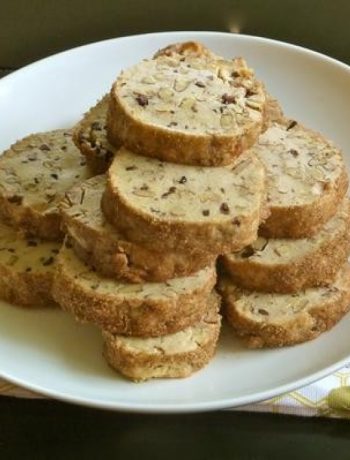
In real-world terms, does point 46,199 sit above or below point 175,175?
below

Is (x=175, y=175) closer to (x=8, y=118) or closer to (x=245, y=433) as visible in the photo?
(x=245, y=433)

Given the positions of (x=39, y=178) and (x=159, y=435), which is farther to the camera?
(x=39, y=178)

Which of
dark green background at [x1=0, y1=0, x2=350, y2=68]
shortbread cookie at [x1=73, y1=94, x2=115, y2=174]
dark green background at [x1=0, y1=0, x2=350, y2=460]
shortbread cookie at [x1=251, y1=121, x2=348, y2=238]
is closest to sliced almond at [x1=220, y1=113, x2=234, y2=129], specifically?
shortbread cookie at [x1=251, y1=121, x2=348, y2=238]

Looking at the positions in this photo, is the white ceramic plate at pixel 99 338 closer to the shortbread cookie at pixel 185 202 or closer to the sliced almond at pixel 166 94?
the shortbread cookie at pixel 185 202

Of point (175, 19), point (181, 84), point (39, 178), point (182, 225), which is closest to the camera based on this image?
point (182, 225)

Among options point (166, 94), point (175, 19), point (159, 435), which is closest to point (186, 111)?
point (166, 94)

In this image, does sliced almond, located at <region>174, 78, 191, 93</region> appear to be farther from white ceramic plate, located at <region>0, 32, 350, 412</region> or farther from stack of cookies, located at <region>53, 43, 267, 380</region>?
white ceramic plate, located at <region>0, 32, 350, 412</region>

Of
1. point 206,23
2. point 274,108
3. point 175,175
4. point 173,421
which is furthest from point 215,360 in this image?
point 206,23

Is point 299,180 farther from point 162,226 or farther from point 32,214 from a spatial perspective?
point 32,214
